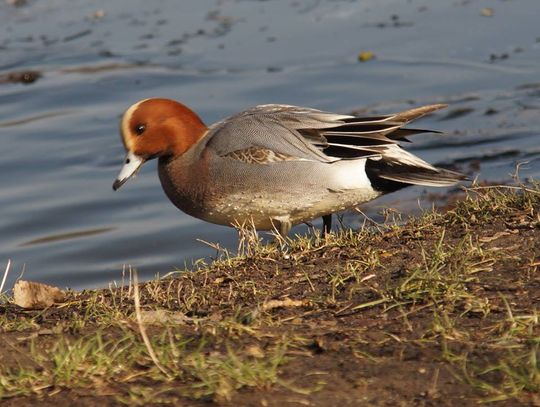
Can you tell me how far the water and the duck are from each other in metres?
1.83

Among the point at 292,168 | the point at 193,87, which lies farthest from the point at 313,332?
the point at 193,87

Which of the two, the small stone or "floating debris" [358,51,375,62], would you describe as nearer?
the small stone

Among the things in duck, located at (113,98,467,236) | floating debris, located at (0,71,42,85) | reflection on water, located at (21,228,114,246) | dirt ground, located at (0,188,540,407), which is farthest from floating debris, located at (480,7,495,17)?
dirt ground, located at (0,188,540,407)

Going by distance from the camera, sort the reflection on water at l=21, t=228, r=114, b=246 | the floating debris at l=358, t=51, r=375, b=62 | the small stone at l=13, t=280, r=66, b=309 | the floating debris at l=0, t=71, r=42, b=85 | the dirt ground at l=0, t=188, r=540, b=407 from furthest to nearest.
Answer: the floating debris at l=0, t=71, r=42, b=85
the floating debris at l=358, t=51, r=375, b=62
the reflection on water at l=21, t=228, r=114, b=246
the small stone at l=13, t=280, r=66, b=309
the dirt ground at l=0, t=188, r=540, b=407

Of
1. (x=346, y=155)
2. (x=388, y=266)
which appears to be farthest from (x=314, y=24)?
(x=388, y=266)

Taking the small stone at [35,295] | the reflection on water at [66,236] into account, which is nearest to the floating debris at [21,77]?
the reflection on water at [66,236]

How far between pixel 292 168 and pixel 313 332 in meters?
1.78

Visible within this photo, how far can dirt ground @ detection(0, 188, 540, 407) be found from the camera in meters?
3.21

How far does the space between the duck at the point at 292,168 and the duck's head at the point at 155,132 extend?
0.29 ft

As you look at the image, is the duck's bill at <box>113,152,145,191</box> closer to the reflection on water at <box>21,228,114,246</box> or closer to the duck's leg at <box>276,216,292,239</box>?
the duck's leg at <box>276,216,292,239</box>

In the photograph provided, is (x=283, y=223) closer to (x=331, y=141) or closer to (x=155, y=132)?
(x=331, y=141)

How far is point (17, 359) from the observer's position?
354 cm

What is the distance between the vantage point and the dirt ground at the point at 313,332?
3.21m

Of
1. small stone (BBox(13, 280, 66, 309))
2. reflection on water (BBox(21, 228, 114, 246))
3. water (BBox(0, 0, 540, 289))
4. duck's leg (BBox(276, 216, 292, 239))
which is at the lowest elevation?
reflection on water (BBox(21, 228, 114, 246))
